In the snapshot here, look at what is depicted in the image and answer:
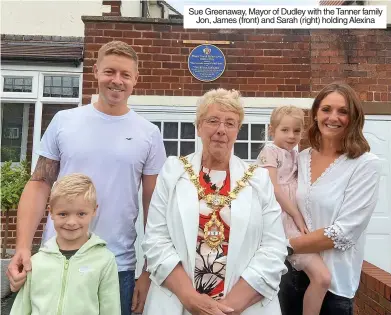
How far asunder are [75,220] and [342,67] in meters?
5.10

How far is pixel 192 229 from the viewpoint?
1826 millimetres

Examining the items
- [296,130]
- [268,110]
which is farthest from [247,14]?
[296,130]

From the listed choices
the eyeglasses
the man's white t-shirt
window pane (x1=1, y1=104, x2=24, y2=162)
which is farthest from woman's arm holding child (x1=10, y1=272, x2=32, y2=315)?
window pane (x1=1, y1=104, x2=24, y2=162)

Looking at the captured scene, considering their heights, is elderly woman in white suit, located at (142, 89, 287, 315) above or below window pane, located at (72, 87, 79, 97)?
below

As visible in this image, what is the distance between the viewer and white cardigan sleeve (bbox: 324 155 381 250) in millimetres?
2012

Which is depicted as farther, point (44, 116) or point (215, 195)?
point (44, 116)

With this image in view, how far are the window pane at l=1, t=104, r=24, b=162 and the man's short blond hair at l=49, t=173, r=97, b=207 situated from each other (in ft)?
17.2

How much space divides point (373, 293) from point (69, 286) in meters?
2.36

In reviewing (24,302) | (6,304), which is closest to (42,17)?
(6,304)

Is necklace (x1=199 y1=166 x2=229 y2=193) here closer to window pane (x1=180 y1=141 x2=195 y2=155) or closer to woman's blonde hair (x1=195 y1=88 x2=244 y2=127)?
woman's blonde hair (x1=195 y1=88 x2=244 y2=127)

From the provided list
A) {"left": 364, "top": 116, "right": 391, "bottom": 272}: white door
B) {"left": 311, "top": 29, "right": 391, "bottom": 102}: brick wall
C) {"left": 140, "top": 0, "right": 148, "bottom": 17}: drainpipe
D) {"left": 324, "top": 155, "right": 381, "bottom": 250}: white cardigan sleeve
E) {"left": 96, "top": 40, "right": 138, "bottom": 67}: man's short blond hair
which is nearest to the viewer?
{"left": 324, "top": 155, "right": 381, "bottom": 250}: white cardigan sleeve

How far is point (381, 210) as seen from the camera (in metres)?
5.77

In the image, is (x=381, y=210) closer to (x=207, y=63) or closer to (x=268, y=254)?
(x=207, y=63)

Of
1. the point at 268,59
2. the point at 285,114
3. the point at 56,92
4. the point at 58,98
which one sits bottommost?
the point at 285,114
